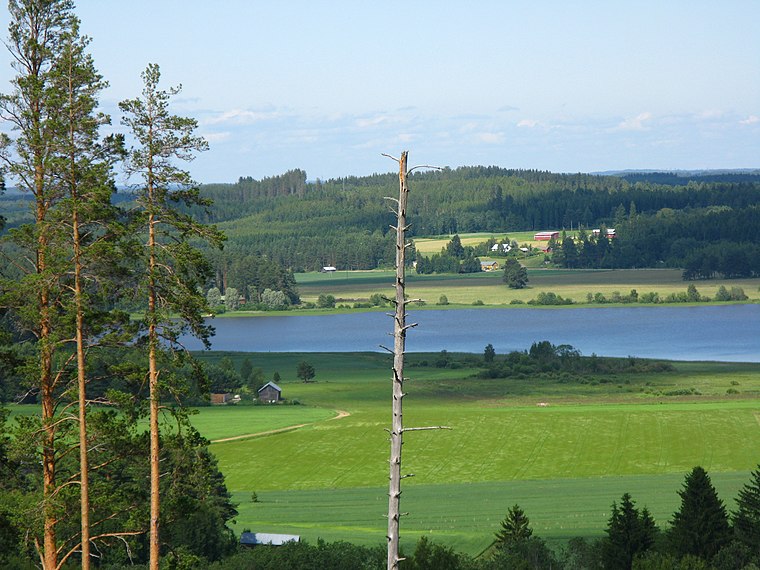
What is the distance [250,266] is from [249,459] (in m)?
111

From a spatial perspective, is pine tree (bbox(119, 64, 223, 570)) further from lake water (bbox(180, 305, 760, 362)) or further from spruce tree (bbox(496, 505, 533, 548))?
lake water (bbox(180, 305, 760, 362))

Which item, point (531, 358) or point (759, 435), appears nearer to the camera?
point (759, 435)

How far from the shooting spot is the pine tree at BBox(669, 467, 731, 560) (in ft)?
99.2

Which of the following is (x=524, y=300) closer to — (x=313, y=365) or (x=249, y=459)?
(x=313, y=365)

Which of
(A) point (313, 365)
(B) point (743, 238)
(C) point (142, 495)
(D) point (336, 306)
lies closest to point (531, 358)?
(A) point (313, 365)

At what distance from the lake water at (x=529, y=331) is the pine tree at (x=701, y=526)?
64.9 metres

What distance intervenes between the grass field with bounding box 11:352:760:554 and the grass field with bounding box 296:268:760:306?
73.1 m

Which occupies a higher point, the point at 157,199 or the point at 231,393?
the point at 157,199

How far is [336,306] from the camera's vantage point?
153 metres

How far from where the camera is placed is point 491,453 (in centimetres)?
5531

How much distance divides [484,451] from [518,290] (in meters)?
111

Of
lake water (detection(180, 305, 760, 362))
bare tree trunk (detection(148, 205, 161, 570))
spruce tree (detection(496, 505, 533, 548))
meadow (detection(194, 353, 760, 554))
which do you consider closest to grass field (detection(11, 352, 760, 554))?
meadow (detection(194, 353, 760, 554))

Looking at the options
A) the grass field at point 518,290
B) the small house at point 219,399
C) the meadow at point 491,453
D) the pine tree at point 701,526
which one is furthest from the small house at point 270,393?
the grass field at point 518,290

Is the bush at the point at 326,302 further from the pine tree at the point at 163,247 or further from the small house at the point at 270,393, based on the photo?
the pine tree at the point at 163,247
